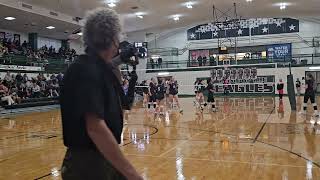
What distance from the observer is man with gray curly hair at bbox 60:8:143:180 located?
1.58 metres

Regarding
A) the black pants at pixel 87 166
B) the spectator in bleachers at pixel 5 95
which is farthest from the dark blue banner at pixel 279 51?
the black pants at pixel 87 166

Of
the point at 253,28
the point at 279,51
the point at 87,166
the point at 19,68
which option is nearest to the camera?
the point at 87,166

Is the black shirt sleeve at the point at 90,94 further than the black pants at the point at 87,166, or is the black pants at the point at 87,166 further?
the black pants at the point at 87,166

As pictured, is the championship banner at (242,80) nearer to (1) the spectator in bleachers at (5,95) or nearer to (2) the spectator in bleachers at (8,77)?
(2) the spectator in bleachers at (8,77)

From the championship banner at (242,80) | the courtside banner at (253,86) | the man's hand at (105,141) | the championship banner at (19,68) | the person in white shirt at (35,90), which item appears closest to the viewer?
the man's hand at (105,141)

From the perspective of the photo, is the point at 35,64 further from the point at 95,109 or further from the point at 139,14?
the point at 95,109

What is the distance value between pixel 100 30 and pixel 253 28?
117 ft

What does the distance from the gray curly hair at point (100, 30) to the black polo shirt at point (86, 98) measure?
0.07 meters

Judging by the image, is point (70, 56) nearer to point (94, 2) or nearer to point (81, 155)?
point (94, 2)

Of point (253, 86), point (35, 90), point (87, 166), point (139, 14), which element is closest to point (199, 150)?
point (87, 166)

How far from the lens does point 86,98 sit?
1.58m

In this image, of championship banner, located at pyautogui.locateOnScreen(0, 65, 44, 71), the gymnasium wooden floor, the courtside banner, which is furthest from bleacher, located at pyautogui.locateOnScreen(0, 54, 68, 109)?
the courtside banner

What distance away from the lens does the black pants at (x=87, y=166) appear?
170 centimetres

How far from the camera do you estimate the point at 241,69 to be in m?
31.5
